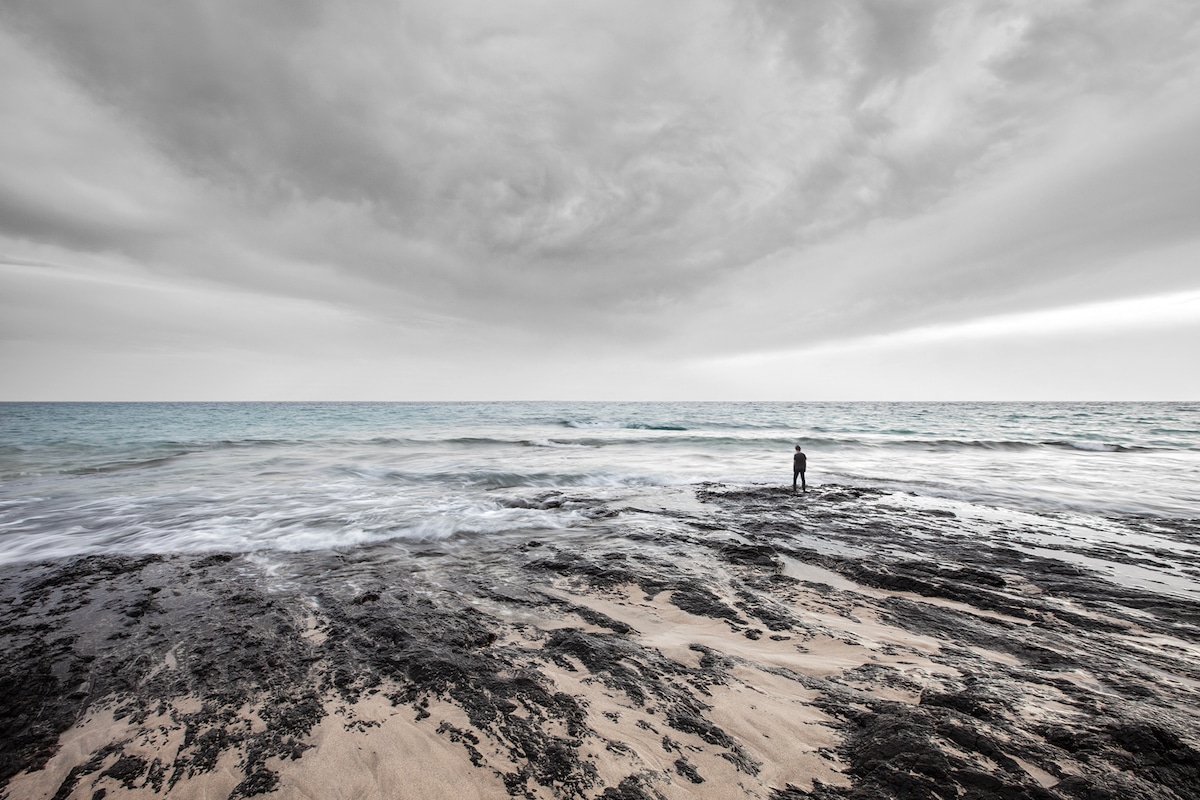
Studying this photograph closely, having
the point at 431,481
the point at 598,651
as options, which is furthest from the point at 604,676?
the point at 431,481

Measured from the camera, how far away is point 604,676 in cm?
395

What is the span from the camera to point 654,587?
5.95 m

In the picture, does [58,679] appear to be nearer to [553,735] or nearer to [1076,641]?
[553,735]

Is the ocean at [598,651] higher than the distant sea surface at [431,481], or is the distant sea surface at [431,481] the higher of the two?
the ocean at [598,651]

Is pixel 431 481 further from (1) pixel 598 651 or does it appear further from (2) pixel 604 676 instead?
(2) pixel 604 676

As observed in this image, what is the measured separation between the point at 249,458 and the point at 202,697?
68.3 ft

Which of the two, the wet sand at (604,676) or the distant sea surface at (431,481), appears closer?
the wet sand at (604,676)

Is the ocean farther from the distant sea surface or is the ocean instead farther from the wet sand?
the distant sea surface

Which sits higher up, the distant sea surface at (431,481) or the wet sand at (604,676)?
the wet sand at (604,676)

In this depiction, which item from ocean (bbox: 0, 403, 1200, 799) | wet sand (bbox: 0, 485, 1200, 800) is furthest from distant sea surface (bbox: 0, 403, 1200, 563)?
wet sand (bbox: 0, 485, 1200, 800)

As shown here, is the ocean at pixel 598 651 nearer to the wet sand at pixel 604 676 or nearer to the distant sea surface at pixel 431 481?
the wet sand at pixel 604 676

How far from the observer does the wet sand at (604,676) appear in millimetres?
2912

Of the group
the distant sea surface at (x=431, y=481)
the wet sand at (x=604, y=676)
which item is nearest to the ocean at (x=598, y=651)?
the wet sand at (x=604, y=676)

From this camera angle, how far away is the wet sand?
2.91m
